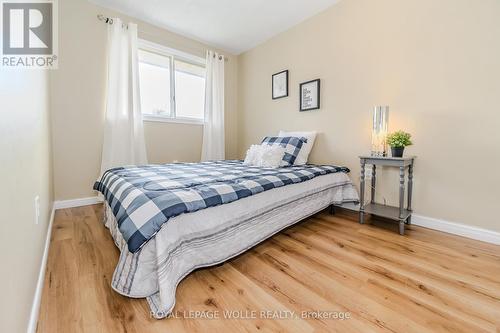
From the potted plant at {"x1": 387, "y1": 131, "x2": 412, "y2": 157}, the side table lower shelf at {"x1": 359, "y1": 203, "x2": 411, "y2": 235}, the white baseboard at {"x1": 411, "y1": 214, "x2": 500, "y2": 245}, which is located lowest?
the white baseboard at {"x1": 411, "y1": 214, "x2": 500, "y2": 245}

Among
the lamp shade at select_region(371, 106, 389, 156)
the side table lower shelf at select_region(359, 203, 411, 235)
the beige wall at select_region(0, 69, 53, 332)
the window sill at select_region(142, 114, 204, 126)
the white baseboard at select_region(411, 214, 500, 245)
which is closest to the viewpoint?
the beige wall at select_region(0, 69, 53, 332)

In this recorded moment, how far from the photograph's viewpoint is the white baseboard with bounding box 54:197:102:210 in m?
2.59

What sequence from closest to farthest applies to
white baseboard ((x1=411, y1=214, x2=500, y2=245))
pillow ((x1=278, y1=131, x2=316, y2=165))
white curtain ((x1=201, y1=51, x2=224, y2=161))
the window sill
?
white baseboard ((x1=411, y1=214, x2=500, y2=245)) < pillow ((x1=278, y1=131, x2=316, y2=165)) < the window sill < white curtain ((x1=201, y1=51, x2=224, y2=161))

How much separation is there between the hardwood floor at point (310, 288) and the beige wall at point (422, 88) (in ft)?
1.70

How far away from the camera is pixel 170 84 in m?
3.41

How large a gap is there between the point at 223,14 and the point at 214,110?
138cm

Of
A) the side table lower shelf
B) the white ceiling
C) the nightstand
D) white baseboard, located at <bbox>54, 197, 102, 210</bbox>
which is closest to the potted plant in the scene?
the nightstand

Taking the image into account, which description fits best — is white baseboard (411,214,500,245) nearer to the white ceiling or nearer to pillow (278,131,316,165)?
pillow (278,131,316,165)

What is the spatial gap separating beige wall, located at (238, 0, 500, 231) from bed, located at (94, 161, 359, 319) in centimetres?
122

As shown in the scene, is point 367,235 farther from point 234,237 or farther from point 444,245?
point 234,237

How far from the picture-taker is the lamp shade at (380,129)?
7.22 feet

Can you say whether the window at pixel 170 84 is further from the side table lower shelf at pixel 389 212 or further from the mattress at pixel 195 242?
the side table lower shelf at pixel 389 212

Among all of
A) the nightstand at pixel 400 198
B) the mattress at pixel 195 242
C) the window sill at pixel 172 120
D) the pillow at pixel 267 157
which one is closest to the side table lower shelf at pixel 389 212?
the nightstand at pixel 400 198

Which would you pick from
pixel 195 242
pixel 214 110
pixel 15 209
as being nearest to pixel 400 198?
pixel 195 242
